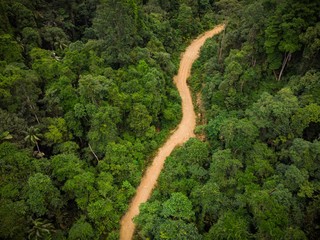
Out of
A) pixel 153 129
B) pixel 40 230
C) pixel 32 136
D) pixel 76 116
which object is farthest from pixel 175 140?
pixel 40 230

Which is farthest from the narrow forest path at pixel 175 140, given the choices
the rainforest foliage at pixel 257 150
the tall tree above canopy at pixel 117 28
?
the tall tree above canopy at pixel 117 28

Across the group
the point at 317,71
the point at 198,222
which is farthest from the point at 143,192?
the point at 317,71

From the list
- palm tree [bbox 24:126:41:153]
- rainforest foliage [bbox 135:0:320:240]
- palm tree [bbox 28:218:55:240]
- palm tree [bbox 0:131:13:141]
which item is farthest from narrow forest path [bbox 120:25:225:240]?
palm tree [bbox 0:131:13:141]

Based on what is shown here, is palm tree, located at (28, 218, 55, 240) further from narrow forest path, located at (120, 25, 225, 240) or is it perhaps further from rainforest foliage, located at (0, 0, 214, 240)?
narrow forest path, located at (120, 25, 225, 240)

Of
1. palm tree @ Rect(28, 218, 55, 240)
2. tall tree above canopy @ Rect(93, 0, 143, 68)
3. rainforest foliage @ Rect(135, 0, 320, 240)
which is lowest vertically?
palm tree @ Rect(28, 218, 55, 240)

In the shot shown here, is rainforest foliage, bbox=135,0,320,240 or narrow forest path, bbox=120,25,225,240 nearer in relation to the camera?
rainforest foliage, bbox=135,0,320,240

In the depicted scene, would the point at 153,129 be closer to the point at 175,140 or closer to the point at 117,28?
the point at 175,140
